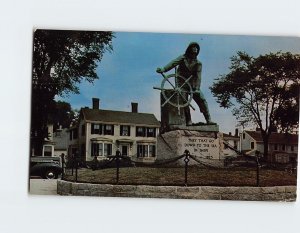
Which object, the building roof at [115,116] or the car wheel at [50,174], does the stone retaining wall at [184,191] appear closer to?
the car wheel at [50,174]

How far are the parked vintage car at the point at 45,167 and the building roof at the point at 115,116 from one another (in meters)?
0.42

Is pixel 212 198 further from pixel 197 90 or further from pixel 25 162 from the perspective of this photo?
pixel 25 162

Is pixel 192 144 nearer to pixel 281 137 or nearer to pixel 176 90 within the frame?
pixel 176 90

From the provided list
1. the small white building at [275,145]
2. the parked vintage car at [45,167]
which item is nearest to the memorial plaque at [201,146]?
the small white building at [275,145]

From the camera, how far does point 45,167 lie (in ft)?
13.5

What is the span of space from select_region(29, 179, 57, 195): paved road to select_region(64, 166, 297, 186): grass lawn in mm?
Answer: 137

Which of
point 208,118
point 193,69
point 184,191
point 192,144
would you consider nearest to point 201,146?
point 192,144

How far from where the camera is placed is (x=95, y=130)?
4137mm

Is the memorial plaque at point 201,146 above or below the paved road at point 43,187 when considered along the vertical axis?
above

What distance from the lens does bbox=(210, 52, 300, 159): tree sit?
4.07m

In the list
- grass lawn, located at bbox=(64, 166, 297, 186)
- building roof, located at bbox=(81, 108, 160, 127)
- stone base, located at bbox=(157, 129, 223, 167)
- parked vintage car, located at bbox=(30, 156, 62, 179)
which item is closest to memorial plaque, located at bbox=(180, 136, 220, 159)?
stone base, located at bbox=(157, 129, 223, 167)

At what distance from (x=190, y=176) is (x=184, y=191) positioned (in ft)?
0.41

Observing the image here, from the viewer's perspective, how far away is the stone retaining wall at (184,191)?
4078 millimetres

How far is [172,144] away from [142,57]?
70 cm
